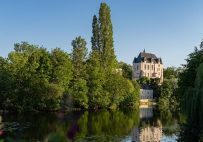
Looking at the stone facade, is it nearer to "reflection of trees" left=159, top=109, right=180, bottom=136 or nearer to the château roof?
the château roof

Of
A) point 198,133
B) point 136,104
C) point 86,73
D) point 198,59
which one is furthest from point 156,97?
point 198,133

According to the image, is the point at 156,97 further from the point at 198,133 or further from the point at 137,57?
the point at 198,133

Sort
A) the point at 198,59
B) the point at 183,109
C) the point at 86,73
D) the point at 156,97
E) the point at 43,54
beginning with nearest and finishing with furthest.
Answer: the point at 183,109 < the point at 198,59 < the point at 43,54 < the point at 86,73 < the point at 156,97

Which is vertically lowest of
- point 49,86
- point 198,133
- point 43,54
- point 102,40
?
point 198,133

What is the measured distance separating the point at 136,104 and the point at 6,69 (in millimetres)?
38397

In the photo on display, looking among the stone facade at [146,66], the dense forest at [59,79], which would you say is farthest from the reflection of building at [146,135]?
the stone facade at [146,66]

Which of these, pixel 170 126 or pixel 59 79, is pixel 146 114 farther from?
pixel 170 126

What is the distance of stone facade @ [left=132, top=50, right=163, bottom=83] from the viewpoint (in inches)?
6334

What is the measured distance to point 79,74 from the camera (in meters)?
76.5

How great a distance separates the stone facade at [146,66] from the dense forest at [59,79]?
234 ft

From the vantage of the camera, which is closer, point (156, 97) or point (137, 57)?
point (156, 97)

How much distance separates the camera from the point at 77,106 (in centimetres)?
7381

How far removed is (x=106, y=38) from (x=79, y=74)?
1724 cm

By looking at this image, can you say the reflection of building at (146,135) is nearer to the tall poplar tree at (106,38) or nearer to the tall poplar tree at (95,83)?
the tall poplar tree at (95,83)
